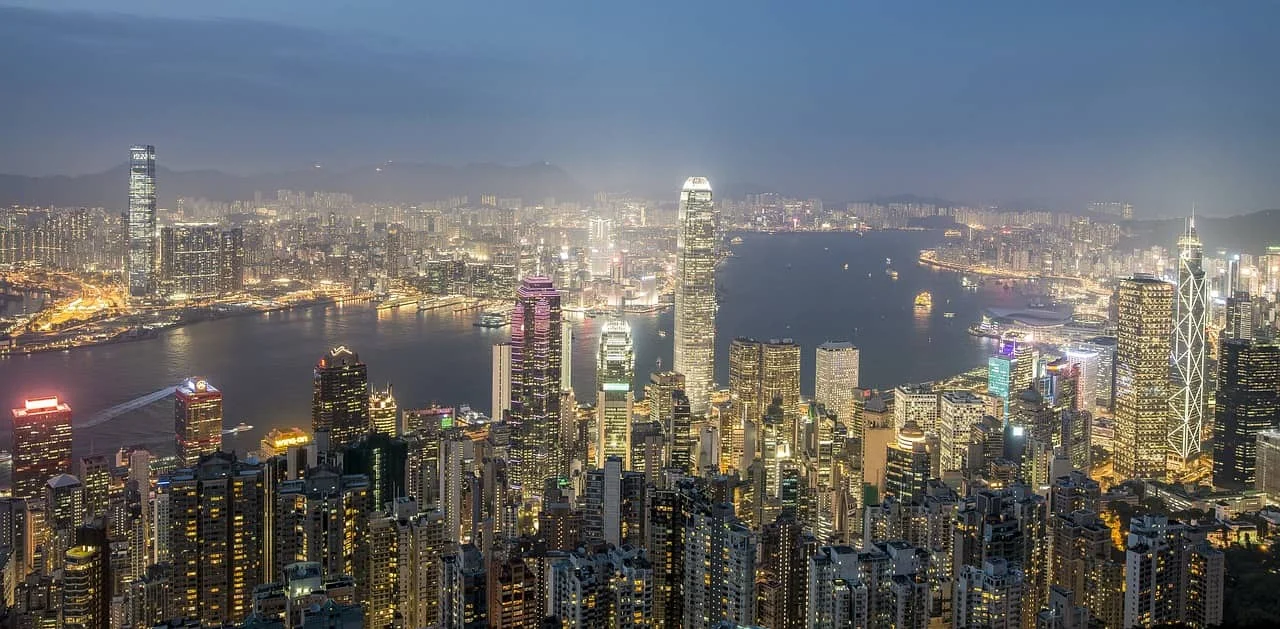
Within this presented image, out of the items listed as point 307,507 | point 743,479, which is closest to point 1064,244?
point 743,479

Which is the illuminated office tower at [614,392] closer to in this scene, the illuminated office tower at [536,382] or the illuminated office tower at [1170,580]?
the illuminated office tower at [536,382]

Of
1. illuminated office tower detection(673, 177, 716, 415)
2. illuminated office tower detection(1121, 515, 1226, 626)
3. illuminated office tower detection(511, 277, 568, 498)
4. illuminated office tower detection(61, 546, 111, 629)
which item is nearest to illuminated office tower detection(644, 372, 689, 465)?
illuminated office tower detection(673, 177, 716, 415)

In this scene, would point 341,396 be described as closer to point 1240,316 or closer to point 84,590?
point 84,590

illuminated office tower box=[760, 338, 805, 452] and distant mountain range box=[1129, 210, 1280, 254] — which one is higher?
distant mountain range box=[1129, 210, 1280, 254]

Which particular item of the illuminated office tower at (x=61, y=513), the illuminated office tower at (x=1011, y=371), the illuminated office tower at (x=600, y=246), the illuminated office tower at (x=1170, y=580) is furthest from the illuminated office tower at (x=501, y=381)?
the illuminated office tower at (x=1170, y=580)

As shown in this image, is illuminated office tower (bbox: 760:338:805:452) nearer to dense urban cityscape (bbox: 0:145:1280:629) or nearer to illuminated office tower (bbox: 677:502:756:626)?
dense urban cityscape (bbox: 0:145:1280:629)

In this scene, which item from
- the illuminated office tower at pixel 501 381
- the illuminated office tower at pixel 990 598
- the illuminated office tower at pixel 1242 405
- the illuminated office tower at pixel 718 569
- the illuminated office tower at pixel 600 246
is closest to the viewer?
the illuminated office tower at pixel 990 598
